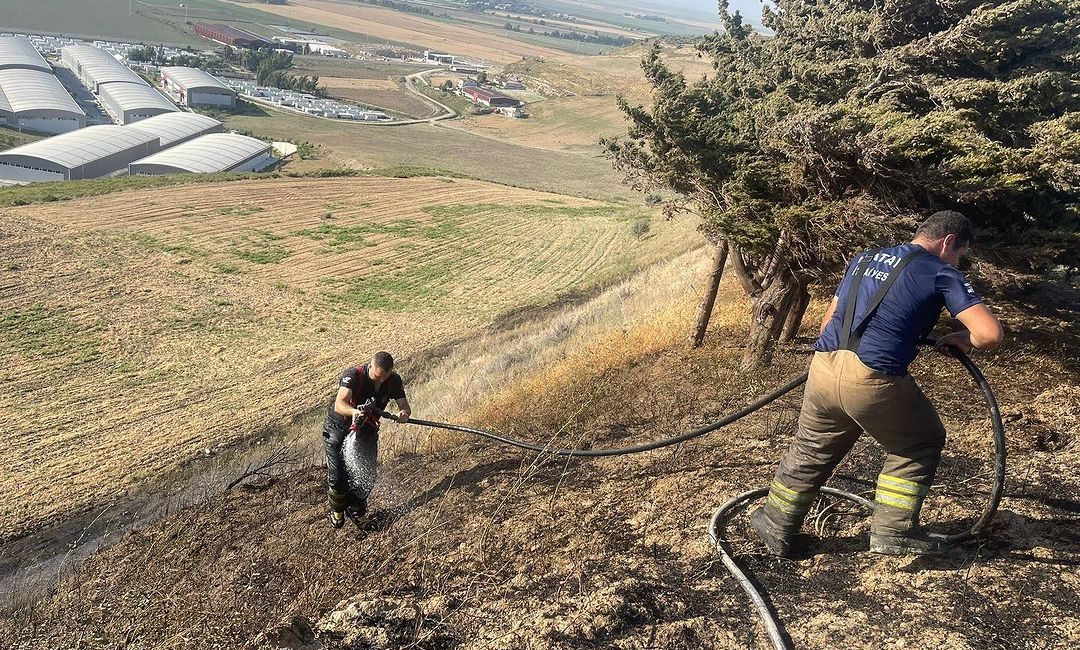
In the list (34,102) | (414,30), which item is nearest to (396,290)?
(34,102)

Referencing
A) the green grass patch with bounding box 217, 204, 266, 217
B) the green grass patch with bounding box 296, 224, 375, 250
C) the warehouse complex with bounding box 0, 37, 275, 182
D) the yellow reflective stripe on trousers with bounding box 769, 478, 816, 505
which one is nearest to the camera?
the yellow reflective stripe on trousers with bounding box 769, 478, 816, 505

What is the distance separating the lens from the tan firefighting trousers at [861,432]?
12.5 ft

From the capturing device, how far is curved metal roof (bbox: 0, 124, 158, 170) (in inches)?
1674

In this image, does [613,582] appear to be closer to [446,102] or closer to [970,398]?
[970,398]

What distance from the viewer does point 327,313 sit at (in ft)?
62.3

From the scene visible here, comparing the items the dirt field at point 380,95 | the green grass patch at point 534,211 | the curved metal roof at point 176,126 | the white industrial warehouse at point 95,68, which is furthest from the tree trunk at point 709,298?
the white industrial warehouse at point 95,68

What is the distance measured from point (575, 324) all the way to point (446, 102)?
82.1 meters

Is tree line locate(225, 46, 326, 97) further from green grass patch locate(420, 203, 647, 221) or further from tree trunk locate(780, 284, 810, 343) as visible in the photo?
tree trunk locate(780, 284, 810, 343)

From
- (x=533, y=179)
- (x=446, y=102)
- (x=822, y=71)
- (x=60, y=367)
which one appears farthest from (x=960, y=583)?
(x=446, y=102)

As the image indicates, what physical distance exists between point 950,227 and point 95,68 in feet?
313

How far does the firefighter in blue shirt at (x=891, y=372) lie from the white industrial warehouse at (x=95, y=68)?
282ft

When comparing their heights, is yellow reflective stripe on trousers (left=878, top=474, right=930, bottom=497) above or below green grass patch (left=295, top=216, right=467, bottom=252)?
above

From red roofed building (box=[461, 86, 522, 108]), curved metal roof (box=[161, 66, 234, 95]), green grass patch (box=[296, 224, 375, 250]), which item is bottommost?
curved metal roof (box=[161, 66, 234, 95])

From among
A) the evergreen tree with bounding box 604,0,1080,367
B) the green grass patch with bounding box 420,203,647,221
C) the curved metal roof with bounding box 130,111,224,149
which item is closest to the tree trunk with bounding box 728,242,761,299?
the evergreen tree with bounding box 604,0,1080,367
